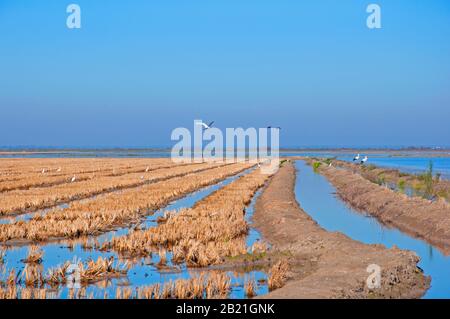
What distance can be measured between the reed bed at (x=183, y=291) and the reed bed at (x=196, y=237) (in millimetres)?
1836

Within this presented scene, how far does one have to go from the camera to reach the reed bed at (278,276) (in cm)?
924

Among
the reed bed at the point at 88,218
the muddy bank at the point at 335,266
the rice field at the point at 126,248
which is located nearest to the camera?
the muddy bank at the point at 335,266

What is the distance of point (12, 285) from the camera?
8.85 m

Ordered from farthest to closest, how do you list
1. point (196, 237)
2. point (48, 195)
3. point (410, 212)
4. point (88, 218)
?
point (48, 195) < point (410, 212) < point (88, 218) < point (196, 237)

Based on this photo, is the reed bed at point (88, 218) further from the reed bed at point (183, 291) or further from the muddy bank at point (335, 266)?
the reed bed at point (183, 291)

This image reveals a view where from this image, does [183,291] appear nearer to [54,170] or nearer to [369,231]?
[369,231]

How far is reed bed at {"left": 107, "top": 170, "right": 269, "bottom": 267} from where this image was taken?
11.1m

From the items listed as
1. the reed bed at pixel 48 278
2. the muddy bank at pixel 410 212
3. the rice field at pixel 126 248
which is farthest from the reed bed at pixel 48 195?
the muddy bank at pixel 410 212

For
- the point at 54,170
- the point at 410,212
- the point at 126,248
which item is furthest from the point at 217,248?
the point at 54,170

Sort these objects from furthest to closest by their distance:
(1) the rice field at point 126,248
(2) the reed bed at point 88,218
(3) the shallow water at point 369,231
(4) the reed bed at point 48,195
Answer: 1. (4) the reed bed at point 48,195
2. (2) the reed bed at point 88,218
3. (3) the shallow water at point 369,231
4. (1) the rice field at point 126,248

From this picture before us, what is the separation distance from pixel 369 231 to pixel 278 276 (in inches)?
279

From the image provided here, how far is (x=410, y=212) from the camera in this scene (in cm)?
1748
